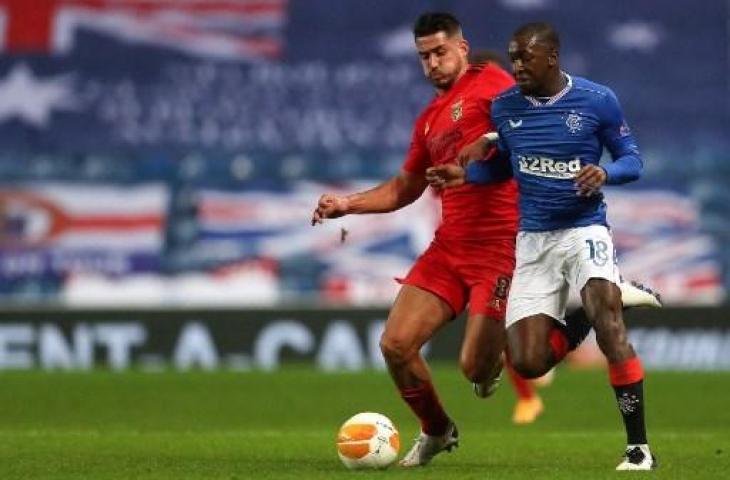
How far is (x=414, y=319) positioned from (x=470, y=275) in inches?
15.9

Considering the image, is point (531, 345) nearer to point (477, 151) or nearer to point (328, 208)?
point (477, 151)

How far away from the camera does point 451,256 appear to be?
9.38 m

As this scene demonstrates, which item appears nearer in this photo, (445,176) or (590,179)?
(590,179)

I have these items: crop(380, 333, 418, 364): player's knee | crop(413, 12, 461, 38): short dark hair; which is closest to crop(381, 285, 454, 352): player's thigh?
crop(380, 333, 418, 364): player's knee

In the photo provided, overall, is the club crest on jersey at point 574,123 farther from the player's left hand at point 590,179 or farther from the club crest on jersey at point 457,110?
the club crest on jersey at point 457,110

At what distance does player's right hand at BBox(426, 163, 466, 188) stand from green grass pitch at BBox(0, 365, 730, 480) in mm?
1388

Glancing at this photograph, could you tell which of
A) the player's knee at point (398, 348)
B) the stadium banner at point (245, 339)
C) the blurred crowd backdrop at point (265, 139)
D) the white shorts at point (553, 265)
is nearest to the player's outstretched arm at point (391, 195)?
the player's knee at point (398, 348)

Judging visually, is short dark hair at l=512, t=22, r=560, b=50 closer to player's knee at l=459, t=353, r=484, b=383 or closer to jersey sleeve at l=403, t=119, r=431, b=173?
jersey sleeve at l=403, t=119, r=431, b=173

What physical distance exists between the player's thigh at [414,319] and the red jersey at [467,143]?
0.38 meters

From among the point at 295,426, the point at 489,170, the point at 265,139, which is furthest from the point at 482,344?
the point at 265,139

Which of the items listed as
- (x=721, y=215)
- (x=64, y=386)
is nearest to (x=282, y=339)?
(x=64, y=386)

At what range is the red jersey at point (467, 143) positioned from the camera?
30.6 ft

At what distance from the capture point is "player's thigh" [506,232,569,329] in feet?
28.7

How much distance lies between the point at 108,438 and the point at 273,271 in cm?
974
